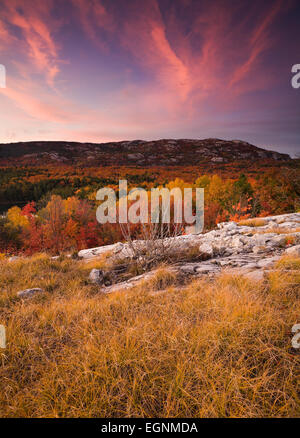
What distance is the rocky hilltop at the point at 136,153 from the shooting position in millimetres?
84875

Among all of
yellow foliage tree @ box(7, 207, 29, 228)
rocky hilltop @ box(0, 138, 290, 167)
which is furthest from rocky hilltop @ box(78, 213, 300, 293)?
rocky hilltop @ box(0, 138, 290, 167)

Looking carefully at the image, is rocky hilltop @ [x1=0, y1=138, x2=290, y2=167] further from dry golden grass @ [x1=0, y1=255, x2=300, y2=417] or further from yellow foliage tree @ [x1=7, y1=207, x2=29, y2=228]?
dry golden grass @ [x1=0, y1=255, x2=300, y2=417]

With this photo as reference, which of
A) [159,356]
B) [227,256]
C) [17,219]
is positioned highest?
[227,256]

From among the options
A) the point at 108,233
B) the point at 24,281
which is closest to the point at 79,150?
the point at 108,233

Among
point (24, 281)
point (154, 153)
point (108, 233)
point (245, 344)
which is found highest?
A: point (154, 153)

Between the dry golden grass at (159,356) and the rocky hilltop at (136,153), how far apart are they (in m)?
83.6

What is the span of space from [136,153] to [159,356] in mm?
101227

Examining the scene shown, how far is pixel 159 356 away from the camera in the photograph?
167 cm

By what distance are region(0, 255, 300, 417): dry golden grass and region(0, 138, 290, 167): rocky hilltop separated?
8365 centimetres

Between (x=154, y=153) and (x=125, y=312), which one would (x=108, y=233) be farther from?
(x=154, y=153)

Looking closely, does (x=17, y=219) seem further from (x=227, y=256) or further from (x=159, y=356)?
(x=159, y=356)

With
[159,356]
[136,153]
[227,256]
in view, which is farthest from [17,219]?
[136,153]

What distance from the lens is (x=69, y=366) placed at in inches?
65.3
